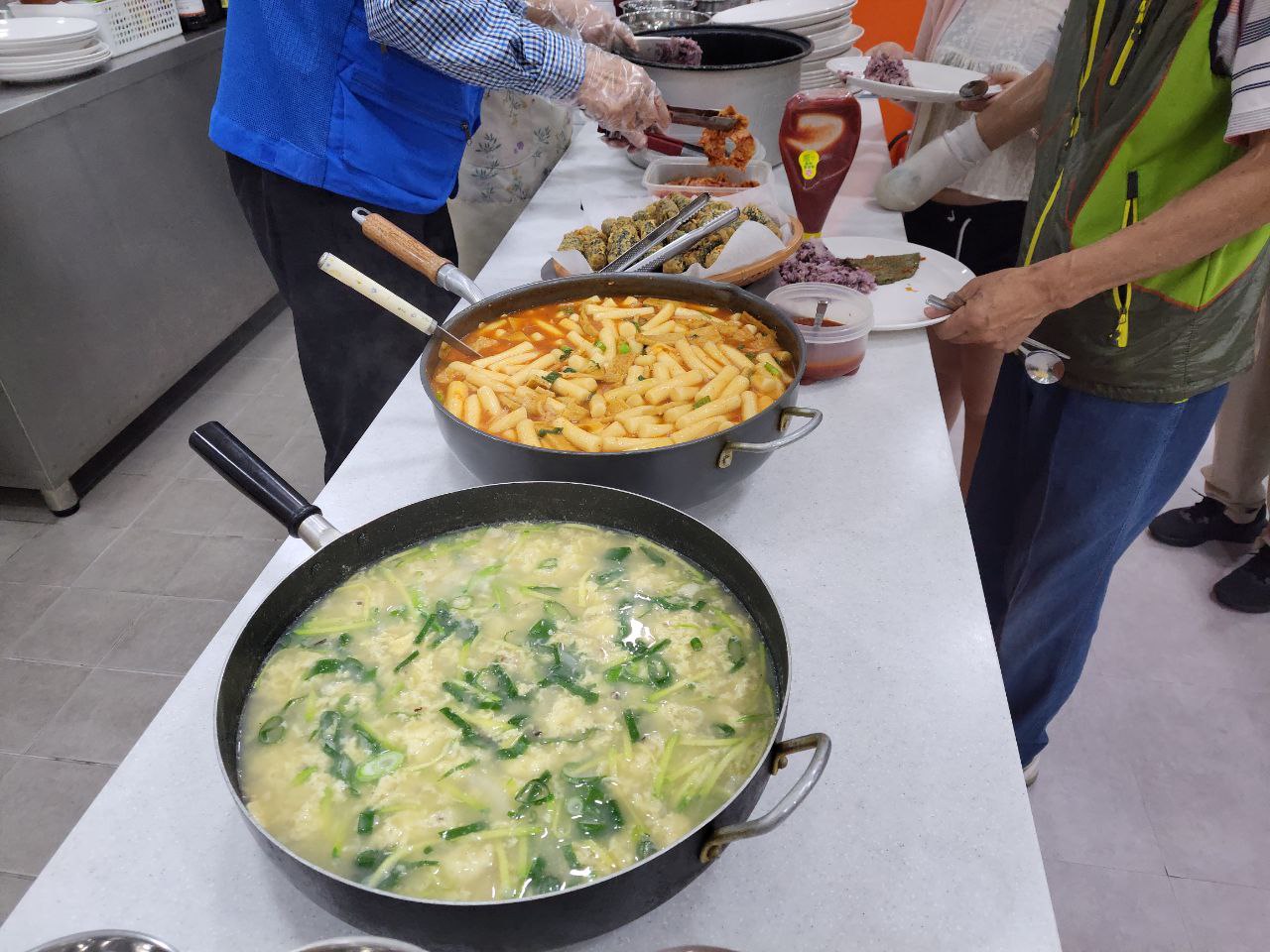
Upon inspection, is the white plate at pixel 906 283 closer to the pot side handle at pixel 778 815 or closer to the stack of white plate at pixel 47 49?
the pot side handle at pixel 778 815

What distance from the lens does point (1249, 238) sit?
4.18ft

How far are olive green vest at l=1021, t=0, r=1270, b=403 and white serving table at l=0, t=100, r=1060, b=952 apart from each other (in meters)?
0.42

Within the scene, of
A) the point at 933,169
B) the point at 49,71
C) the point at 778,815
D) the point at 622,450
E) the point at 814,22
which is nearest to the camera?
the point at 778,815

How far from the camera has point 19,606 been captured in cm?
244

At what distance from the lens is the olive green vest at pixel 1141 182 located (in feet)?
3.87

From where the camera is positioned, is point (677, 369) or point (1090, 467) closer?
point (677, 369)

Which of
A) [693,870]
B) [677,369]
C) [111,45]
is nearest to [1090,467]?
[677,369]

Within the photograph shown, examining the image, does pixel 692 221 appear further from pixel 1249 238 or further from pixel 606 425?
pixel 1249 238

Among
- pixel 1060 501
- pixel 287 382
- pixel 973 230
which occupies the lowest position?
pixel 287 382

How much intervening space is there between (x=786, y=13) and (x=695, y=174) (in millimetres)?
828

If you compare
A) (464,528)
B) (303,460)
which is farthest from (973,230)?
(303,460)

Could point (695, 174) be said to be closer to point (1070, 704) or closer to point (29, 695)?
point (1070, 704)

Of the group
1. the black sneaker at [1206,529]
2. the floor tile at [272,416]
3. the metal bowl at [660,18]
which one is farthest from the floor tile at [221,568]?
the black sneaker at [1206,529]

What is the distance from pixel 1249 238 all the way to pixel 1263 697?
1367mm
